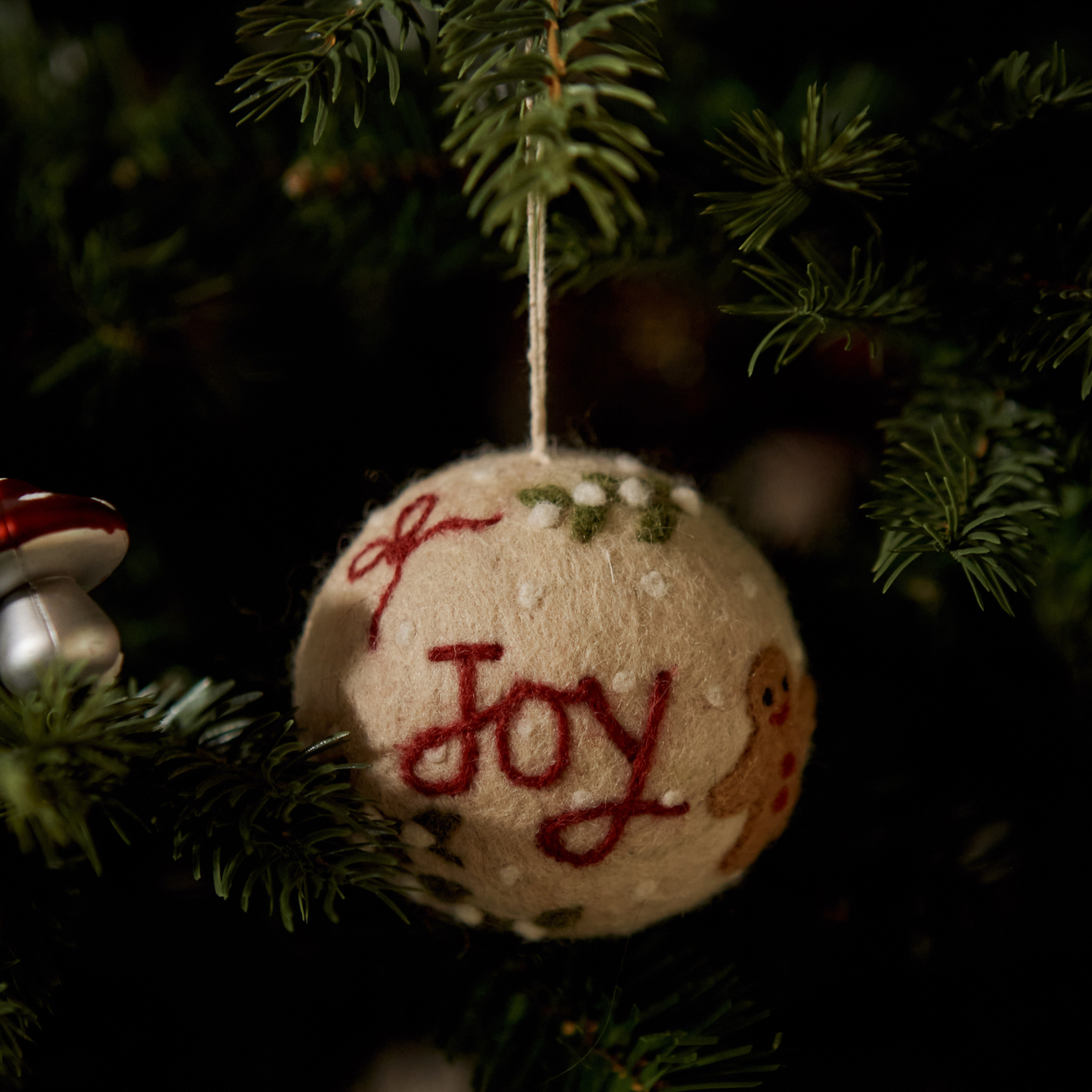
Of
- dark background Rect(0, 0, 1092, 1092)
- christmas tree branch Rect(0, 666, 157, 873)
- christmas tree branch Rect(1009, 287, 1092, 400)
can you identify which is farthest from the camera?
dark background Rect(0, 0, 1092, 1092)

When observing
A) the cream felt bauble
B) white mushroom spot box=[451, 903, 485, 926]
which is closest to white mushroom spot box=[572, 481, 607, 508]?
the cream felt bauble

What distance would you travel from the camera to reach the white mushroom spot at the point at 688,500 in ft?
1.50

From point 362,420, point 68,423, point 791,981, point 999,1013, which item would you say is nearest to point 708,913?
point 791,981

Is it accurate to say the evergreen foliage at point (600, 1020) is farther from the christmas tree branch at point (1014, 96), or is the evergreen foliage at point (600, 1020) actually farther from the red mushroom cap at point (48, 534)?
the christmas tree branch at point (1014, 96)

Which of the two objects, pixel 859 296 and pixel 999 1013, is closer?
pixel 859 296

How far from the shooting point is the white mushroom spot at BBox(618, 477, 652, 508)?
1.44ft

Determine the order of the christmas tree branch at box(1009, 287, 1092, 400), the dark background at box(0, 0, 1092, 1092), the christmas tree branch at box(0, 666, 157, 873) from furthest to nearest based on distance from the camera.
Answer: the dark background at box(0, 0, 1092, 1092)
the christmas tree branch at box(1009, 287, 1092, 400)
the christmas tree branch at box(0, 666, 157, 873)

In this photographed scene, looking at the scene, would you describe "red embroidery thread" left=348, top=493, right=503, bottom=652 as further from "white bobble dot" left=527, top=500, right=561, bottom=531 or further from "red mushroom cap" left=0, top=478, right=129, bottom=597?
"red mushroom cap" left=0, top=478, right=129, bottom=597

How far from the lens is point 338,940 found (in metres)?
0.54

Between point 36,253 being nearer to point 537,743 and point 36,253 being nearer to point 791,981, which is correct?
point 537,743

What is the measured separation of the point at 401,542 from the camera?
1.44ft

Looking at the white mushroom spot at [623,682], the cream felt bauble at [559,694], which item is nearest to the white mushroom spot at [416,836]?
the cream felt bauble at [559,694]

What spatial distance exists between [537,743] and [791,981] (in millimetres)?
279

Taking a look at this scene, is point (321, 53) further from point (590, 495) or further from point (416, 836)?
point (416, 836)
